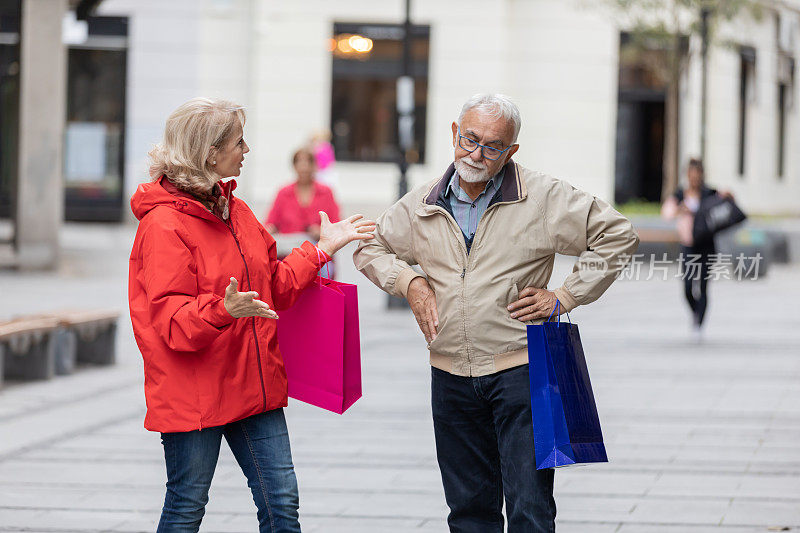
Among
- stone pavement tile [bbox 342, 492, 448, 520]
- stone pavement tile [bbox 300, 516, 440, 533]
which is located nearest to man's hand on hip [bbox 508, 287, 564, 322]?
stone pavement tile [bbox 300, 516, 440, 533]

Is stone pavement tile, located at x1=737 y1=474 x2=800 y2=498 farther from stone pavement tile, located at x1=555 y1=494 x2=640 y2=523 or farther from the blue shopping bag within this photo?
the blue shopping bag

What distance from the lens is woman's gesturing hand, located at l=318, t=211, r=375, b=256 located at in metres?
4.32

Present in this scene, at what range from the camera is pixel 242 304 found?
3.81 meters

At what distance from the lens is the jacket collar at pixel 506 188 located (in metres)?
4.21

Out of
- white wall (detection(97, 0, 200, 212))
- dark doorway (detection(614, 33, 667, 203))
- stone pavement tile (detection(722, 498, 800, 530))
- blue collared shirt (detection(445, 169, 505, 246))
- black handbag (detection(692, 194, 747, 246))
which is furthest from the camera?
dark doorway (detection(614, 33, 667, 203))

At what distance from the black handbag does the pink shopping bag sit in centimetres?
820

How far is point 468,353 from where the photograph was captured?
4.22 m

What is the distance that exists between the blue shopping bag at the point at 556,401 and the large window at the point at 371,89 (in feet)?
72.2

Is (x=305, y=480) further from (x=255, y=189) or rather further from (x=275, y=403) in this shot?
(x=255, y=189)

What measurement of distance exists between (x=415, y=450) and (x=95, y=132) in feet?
67.9

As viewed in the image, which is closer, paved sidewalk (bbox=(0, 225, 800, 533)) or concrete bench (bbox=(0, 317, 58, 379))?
paved sidewalk (bbox=(0, 225, 800, 533))

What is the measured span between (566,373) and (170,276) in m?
1.25

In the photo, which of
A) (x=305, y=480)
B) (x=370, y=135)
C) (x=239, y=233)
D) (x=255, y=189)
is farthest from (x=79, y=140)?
(x=239, y=233)

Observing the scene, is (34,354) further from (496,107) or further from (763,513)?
(496,107)
